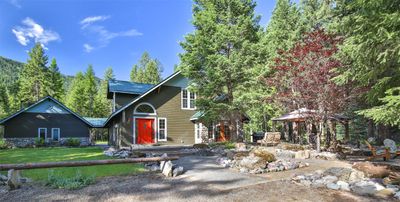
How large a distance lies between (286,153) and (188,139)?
10.3 metres

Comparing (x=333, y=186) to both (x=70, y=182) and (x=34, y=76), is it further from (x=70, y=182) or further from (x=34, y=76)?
(x=34, y=76)

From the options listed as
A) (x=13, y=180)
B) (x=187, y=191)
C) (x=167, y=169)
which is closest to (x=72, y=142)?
(x=13, y=180)

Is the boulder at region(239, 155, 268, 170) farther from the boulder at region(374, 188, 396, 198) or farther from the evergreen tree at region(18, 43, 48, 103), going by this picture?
the evergreen tree at region(18, 43, 48, 103)

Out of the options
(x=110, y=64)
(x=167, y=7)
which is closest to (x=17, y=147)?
(x=167, y=7)

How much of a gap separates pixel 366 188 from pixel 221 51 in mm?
12956

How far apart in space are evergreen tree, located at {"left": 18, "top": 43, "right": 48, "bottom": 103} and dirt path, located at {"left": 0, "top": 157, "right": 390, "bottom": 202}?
3894cm

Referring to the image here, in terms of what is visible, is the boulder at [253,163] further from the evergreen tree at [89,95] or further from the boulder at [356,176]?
the evergreen tree at [89,95]

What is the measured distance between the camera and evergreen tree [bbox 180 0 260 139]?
16.2 m

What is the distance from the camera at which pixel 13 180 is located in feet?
19.7

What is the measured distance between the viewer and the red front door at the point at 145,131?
18562 millimetres

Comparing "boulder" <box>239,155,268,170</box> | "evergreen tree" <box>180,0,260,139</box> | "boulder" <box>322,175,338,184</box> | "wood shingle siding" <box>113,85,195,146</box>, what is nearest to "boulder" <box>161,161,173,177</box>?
"boulder" <box>239,155,268,170</box>

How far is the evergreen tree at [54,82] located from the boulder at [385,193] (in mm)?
43685

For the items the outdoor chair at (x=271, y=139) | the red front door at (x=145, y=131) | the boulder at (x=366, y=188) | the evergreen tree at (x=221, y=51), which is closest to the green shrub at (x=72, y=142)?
the red front door at (x=145, y=131)

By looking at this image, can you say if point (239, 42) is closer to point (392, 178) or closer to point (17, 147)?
point (392, 178)
